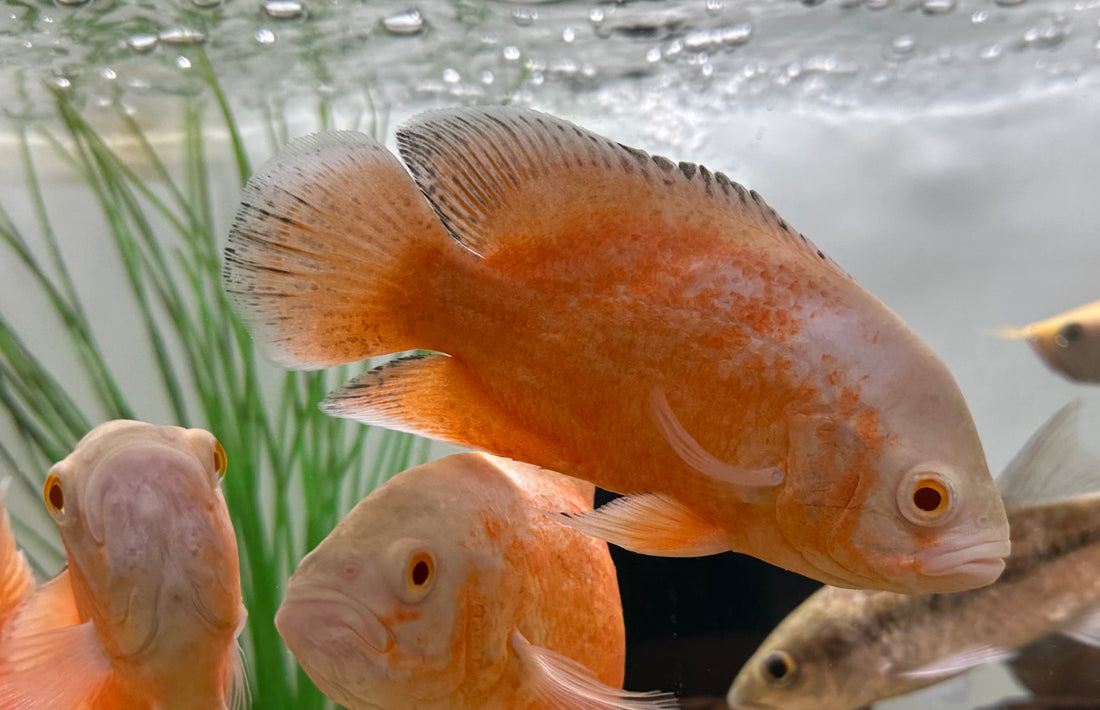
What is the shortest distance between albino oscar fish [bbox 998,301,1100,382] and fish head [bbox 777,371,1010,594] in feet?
5.79

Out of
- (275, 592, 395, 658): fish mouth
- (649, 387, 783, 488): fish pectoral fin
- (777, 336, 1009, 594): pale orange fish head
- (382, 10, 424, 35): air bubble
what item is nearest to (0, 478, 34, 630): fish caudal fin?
(275, 592, 395, 658): fish mouth

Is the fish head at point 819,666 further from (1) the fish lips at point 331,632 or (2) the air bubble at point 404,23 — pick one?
(2) the air bubble at point 404,23

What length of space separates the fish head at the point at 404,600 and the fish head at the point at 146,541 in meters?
0.09

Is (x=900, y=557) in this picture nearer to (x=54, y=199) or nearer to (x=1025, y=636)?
(x=1025, y=636)

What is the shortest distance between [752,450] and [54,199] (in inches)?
119

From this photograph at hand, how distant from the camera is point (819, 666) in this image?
57.3 inches

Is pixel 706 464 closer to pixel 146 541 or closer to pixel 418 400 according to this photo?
pixel 418 400

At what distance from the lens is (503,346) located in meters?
0.75

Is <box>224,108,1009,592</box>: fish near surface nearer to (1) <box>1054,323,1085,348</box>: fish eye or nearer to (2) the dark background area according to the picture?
(2) the dark background area

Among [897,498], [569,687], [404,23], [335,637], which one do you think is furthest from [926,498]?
[404,23]

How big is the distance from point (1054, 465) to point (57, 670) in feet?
4.20

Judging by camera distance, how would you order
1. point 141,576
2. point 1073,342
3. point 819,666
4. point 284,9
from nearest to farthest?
point 141,576 < point 819,666 < point 1073,342 < point 284,9

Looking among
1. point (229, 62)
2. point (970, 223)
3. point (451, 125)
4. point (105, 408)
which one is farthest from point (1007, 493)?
point (229, 62)

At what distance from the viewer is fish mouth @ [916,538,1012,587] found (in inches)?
23.8
